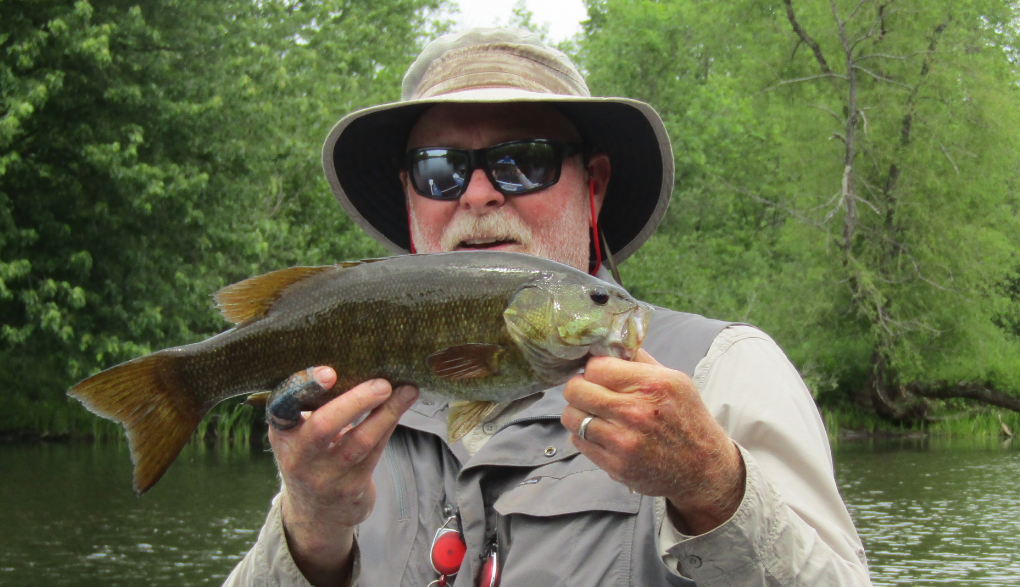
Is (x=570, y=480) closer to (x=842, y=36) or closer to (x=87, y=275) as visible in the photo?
(x=87, y=275)

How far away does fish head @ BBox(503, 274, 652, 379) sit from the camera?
2.44 meters

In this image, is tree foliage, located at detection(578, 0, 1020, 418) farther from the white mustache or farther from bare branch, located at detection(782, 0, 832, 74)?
Answer: the white mustache

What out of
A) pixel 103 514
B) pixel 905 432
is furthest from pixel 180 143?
pixel 905 432

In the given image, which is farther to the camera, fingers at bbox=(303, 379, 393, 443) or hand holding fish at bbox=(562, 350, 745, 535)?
fingers at bbox=(303, 379, 393, 443)

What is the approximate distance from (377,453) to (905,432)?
3131 centimetres

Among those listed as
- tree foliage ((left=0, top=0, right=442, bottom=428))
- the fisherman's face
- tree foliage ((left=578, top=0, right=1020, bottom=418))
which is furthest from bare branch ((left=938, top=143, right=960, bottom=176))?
the fisherman's face

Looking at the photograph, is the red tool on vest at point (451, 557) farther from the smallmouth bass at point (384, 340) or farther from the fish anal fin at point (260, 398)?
the fish anal fin at point (260, 398)

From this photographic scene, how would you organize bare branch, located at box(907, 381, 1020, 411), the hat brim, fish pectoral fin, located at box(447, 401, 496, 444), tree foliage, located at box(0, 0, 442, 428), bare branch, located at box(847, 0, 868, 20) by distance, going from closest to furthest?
fish pectoral fin, located at box(447, 401, 496, 444) < the hat brim < tree foliage, located at box(0, 0, 442, 428) < bare branch, located at box(847, 0, 868, 20) < bare branch, located at box(907, 381, 1020, 411)

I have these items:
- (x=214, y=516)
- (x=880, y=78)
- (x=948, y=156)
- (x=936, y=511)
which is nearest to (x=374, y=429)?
(x=214, y=516)

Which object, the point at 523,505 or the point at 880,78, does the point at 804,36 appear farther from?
the point at 523,505

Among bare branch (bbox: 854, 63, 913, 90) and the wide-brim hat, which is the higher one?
bare branch (bbox: 854, 63, 913, 90)

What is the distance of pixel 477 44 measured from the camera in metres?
3.98

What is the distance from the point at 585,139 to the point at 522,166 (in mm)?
473

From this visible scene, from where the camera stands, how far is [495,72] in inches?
149
